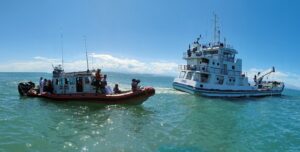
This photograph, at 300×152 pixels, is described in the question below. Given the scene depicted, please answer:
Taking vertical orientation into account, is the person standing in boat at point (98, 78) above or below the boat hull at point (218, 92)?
above

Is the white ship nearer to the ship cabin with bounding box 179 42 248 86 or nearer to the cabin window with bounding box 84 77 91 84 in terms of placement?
the ship cabin with bounding box 179 42 248 86

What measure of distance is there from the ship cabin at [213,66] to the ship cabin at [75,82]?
60.2 ft

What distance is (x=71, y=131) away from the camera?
14.2 meters

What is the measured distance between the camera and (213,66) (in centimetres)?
3906

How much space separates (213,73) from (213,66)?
104 centimetres

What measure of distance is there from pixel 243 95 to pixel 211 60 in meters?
7.01

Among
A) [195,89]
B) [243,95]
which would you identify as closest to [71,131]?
[195,89]

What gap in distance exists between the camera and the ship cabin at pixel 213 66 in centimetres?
3878

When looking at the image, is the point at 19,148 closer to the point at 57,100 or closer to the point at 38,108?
the point at 38,108

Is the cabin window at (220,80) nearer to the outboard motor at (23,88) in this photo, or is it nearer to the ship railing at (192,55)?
the ship railing at (192,55)

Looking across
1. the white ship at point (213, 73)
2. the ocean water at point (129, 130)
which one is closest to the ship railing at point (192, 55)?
the white ship at point (213, 73)

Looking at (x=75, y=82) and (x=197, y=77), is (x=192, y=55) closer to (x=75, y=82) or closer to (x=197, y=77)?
(x=197, y=77)

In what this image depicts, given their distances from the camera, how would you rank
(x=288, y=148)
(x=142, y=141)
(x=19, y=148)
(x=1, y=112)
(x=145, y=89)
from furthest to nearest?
(x=145, y=89) → (x=1, y=112) → (x=288, y=148) → (x=142, y=141) → (x=19, y=148)

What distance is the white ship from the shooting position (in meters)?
37.2
